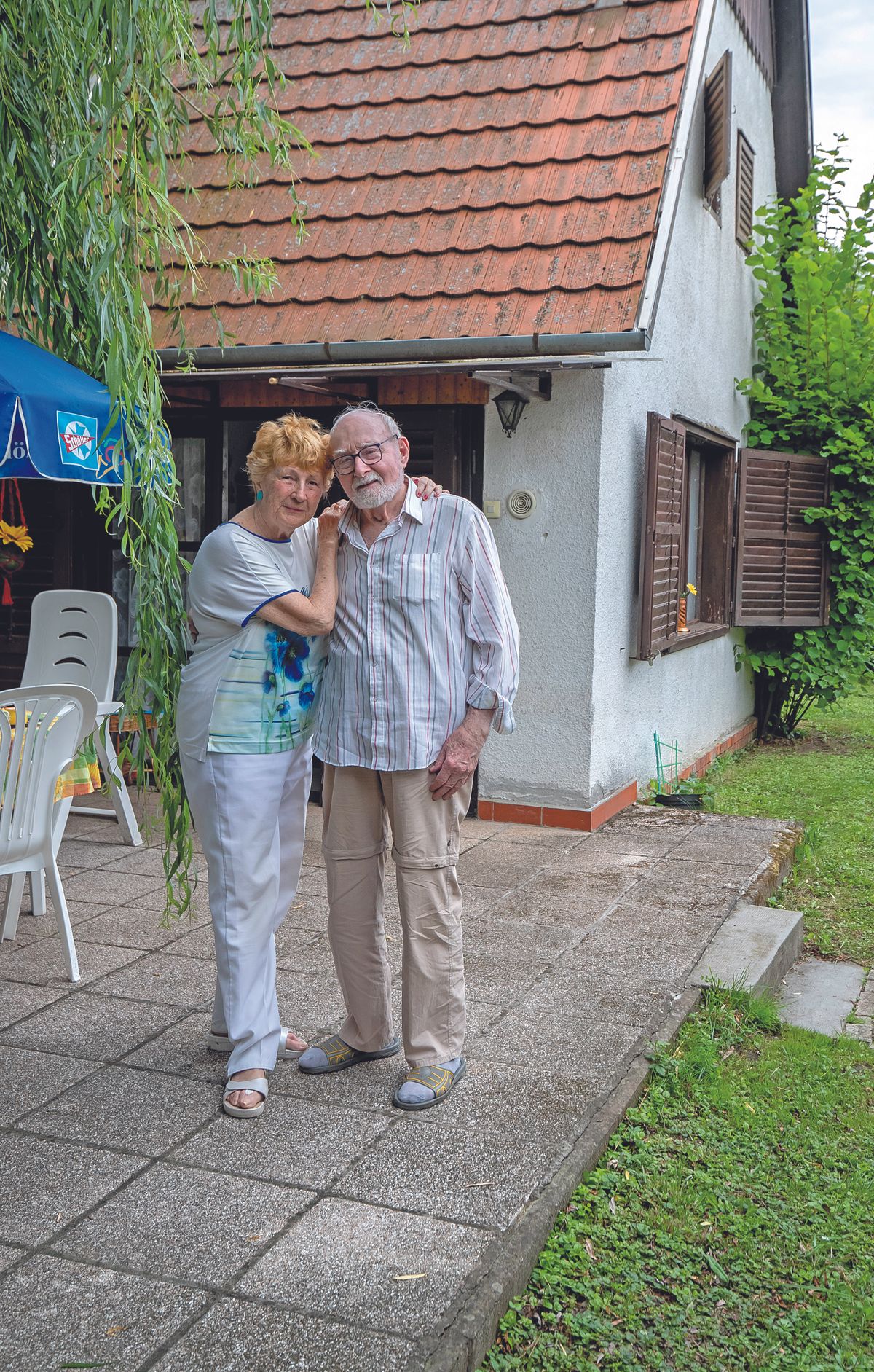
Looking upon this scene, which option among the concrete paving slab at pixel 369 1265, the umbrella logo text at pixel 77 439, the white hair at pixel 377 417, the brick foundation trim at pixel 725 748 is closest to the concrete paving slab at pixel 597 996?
the concrete paving slab at pixel 369 1265

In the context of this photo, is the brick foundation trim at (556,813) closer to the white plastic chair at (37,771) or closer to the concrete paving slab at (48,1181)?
the white plastic chair at (37,771)

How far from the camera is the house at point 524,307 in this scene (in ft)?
20.1

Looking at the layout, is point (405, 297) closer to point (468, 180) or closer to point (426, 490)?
point (468, 180)

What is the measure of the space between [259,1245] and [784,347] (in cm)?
885

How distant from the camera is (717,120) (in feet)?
25.4

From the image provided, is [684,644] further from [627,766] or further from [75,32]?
[75,32]

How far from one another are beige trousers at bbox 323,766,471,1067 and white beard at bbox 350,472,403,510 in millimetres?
717

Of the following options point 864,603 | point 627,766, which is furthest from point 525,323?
point 864,603

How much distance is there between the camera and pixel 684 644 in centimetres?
801

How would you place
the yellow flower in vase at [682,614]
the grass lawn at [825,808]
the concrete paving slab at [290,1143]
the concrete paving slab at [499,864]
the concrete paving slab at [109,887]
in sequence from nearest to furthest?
1. the concrete paving slab at [290,1143]
2. the concrete paving slab at [109,887]
3. the concrete paving slab at [499,864]
4. the grass lawn at [825,808]
5. the yellow flower in vase at [682,614]

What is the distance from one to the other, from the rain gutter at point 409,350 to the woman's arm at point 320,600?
251 cm

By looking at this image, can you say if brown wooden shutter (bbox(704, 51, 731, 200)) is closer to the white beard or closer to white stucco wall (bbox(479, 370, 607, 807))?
white stucco wall (bbox(479, 370, 607, 807))

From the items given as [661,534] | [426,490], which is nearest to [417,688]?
[426,490]

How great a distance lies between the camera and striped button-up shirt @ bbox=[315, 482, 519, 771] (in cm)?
325
